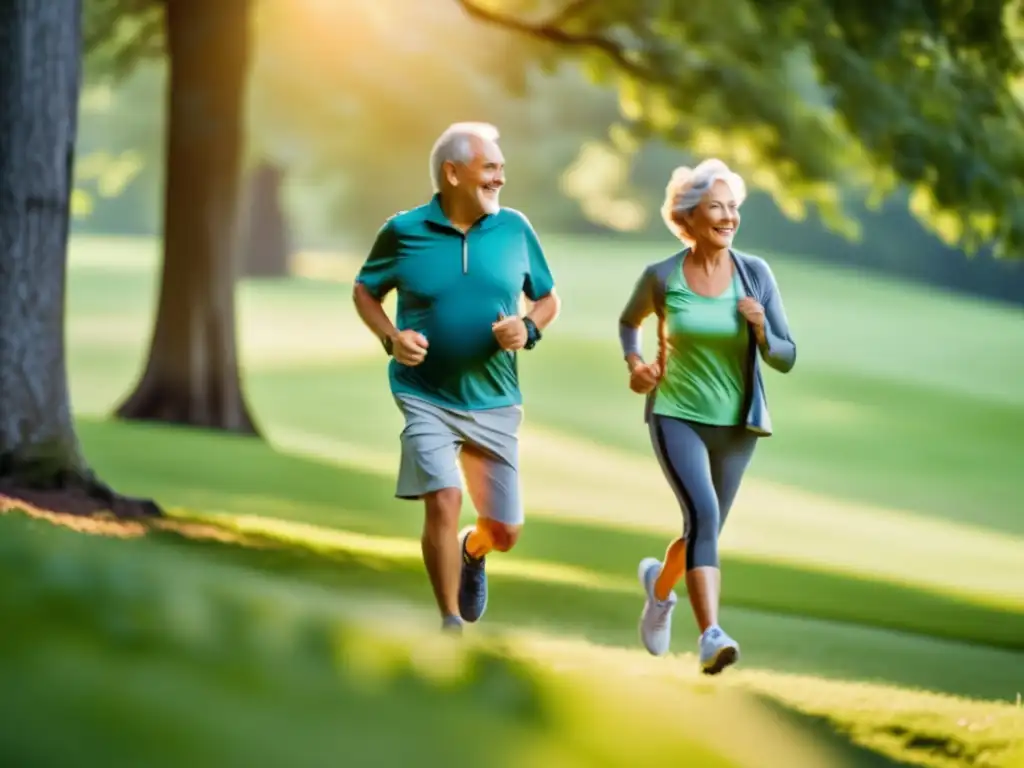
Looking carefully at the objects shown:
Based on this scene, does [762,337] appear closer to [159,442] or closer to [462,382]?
[462,382]

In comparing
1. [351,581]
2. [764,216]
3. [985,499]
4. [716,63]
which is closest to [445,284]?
[351,581]

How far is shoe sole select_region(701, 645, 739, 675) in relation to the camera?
6.41 m

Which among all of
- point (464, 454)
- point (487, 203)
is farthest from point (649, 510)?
point (487, 203)

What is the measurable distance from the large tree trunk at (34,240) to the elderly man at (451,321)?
3798 mm

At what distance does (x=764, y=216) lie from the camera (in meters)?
42.5

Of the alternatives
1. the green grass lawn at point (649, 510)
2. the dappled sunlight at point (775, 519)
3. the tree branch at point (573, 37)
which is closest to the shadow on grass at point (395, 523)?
the green grass lawn at point (649, 510)

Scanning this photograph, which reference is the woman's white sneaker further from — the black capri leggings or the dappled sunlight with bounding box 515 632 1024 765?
the black capri leggings

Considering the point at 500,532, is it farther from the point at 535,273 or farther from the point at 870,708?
→ the point at 870,708

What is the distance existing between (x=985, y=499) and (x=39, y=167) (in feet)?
44.9

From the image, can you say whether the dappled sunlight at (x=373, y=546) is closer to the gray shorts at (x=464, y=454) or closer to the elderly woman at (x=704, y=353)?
the gray shorts at (x=464, y=454)

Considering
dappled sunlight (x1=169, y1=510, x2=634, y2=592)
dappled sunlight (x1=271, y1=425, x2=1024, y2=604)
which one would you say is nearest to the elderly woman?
dappled sunlight (x1=169, y1=510, x2=634, y2=592)

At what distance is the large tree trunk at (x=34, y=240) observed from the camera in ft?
32.3

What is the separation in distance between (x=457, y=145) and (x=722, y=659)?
215 cm

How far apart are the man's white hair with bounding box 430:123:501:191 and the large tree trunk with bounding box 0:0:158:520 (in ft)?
13.3
